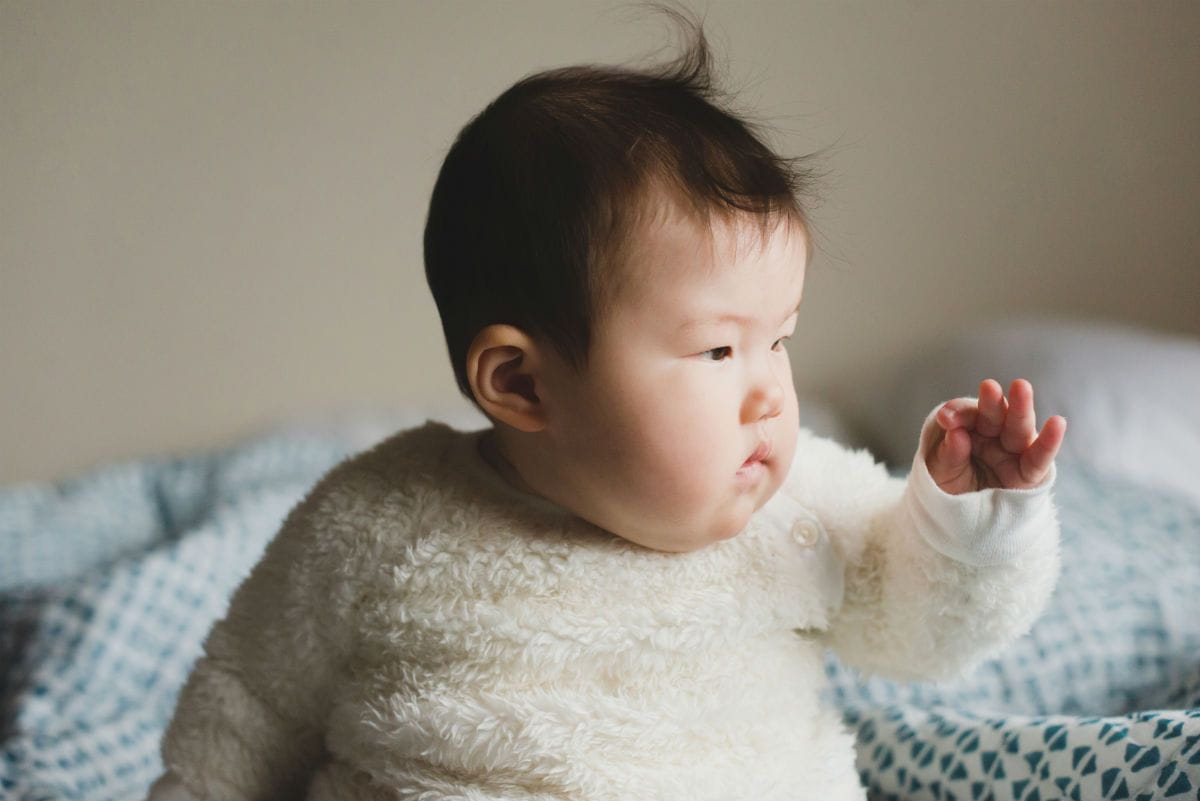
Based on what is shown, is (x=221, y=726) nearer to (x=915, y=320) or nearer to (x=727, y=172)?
(x=727, y=172)

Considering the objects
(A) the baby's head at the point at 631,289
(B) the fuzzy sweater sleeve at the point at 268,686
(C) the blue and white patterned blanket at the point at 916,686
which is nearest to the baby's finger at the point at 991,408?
(A) the baby's head at the point at 631,289

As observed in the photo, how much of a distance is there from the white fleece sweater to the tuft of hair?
0.13 metres

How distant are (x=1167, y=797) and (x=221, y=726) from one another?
24.9 inches

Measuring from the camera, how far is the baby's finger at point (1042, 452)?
68cm

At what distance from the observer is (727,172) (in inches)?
26.5

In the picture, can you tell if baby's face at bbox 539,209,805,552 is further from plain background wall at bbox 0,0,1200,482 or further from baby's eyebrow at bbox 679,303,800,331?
plain background wall at bbox 0,0,1200,482

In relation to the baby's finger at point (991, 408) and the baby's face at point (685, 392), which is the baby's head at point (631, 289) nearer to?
the baby's face at point (685, 392)

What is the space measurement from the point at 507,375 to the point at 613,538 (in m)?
0.13

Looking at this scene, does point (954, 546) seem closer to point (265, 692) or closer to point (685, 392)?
point (685, 392)

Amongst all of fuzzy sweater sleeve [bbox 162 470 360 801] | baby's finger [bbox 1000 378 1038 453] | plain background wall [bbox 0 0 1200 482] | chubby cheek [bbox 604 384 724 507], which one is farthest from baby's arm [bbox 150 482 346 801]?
plain background wall [bbox 0 0 1200 482]

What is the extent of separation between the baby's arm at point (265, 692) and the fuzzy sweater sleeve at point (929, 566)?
361mm

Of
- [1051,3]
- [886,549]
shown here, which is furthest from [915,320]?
[886,549]

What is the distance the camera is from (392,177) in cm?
169

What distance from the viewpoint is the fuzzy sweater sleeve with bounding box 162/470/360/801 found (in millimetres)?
769
